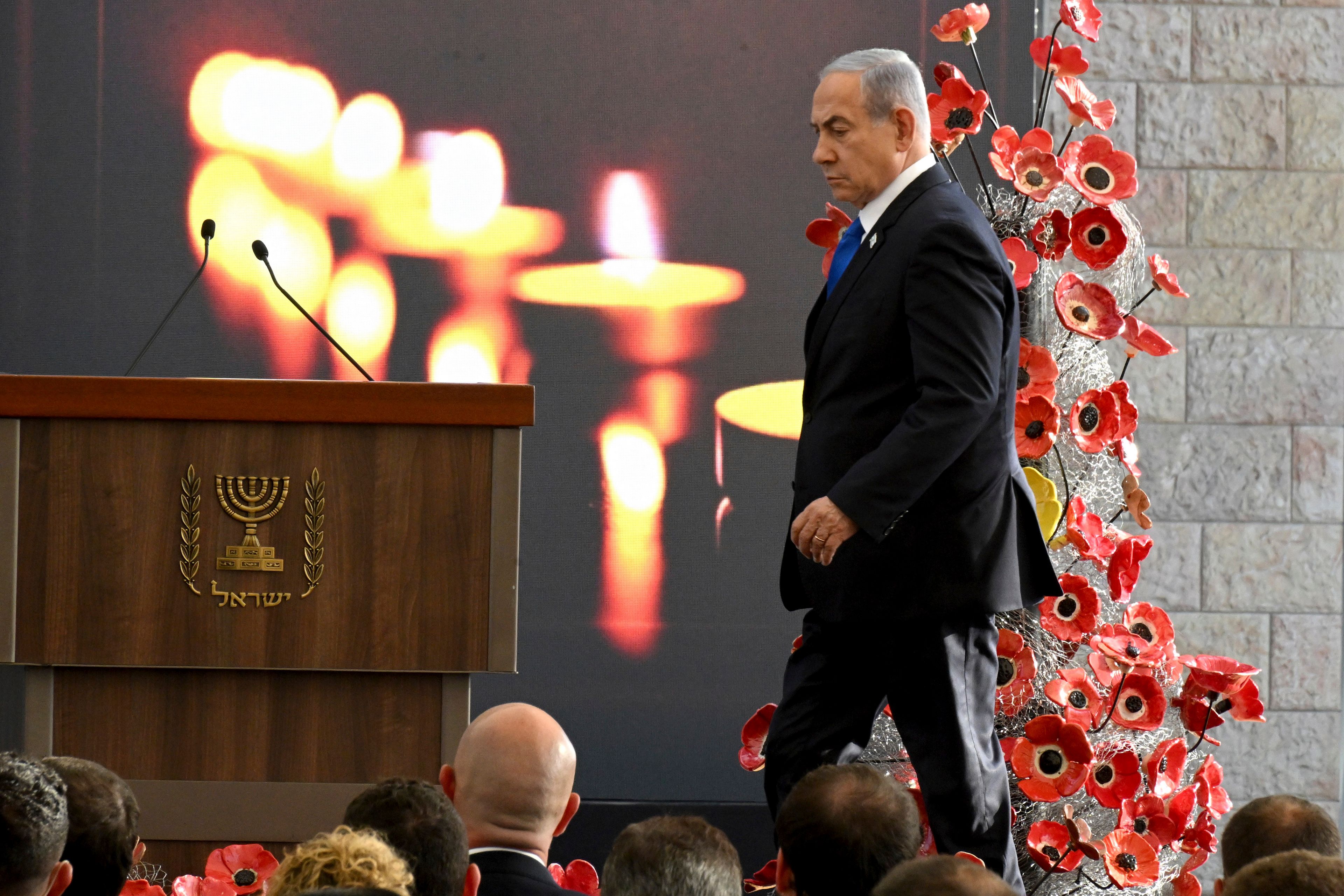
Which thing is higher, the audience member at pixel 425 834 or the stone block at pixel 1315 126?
the stone block at pixel 1315 126

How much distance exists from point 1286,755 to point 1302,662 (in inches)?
9.5

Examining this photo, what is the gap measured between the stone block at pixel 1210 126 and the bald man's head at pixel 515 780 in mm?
2647

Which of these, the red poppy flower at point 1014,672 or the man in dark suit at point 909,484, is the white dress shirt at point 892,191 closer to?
the man in dark suit at point 909,484

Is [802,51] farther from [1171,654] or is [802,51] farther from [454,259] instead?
[1171,654]

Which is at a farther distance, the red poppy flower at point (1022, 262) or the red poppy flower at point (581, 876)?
the red poppy flower at point (1022, 262)

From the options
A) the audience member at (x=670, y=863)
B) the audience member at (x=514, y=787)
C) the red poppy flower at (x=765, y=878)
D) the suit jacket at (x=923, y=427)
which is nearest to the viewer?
Answer: the audience member at (x=670, y=863)

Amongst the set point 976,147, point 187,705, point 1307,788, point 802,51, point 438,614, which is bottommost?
point 1307,788

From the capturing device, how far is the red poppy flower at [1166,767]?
2490 millimetres

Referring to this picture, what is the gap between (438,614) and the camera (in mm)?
2129

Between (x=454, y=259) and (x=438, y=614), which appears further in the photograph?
(x=454, y=259)

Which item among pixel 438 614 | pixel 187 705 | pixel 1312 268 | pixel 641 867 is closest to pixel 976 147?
pixel 1312 268

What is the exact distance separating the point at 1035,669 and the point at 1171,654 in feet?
0.86

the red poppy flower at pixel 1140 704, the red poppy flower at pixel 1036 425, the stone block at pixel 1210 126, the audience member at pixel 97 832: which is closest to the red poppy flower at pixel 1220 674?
the red poppy flower at pixel 1140 704

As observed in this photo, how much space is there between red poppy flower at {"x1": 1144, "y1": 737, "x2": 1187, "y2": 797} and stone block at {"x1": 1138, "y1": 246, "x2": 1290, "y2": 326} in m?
1.46
